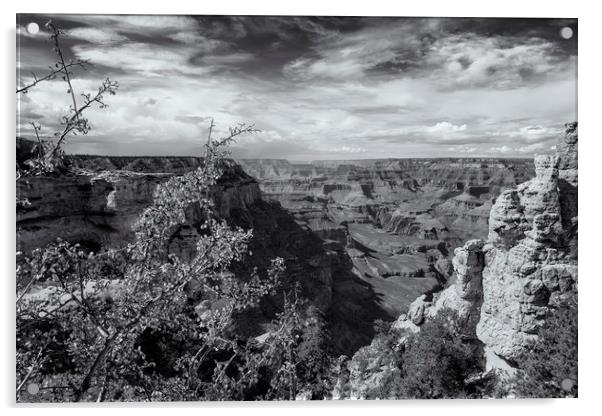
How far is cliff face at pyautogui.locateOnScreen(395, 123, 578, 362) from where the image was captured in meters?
8.61

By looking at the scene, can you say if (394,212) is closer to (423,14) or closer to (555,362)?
(555,362)

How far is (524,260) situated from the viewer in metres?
9.66

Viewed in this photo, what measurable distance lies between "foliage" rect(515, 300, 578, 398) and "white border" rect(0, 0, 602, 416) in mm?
132

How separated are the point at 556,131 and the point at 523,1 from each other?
7.17ft

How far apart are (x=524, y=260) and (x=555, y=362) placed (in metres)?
2.68

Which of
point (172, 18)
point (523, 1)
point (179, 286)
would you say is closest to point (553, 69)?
point (523, 1)

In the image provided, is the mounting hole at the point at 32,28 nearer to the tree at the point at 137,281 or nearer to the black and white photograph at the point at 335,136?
the black and white photograph at the point at 335,136

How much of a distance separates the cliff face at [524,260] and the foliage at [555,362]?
0.49 meters

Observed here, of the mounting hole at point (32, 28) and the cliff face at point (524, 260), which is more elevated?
the mounting hole at point (32, 28)

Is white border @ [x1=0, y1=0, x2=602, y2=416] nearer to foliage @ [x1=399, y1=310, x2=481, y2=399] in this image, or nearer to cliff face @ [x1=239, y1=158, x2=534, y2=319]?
foliage @ [x1=399, y1=310, x2=481, y2=399]

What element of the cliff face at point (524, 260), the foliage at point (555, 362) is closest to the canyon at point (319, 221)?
the cliff face at point (524, 260)

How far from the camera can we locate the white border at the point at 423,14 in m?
6.73

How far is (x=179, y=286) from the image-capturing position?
4.05m

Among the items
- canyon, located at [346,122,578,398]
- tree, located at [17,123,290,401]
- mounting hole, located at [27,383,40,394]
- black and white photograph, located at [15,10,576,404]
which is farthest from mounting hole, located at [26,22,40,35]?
canyon, located at [346,122,578,398]
